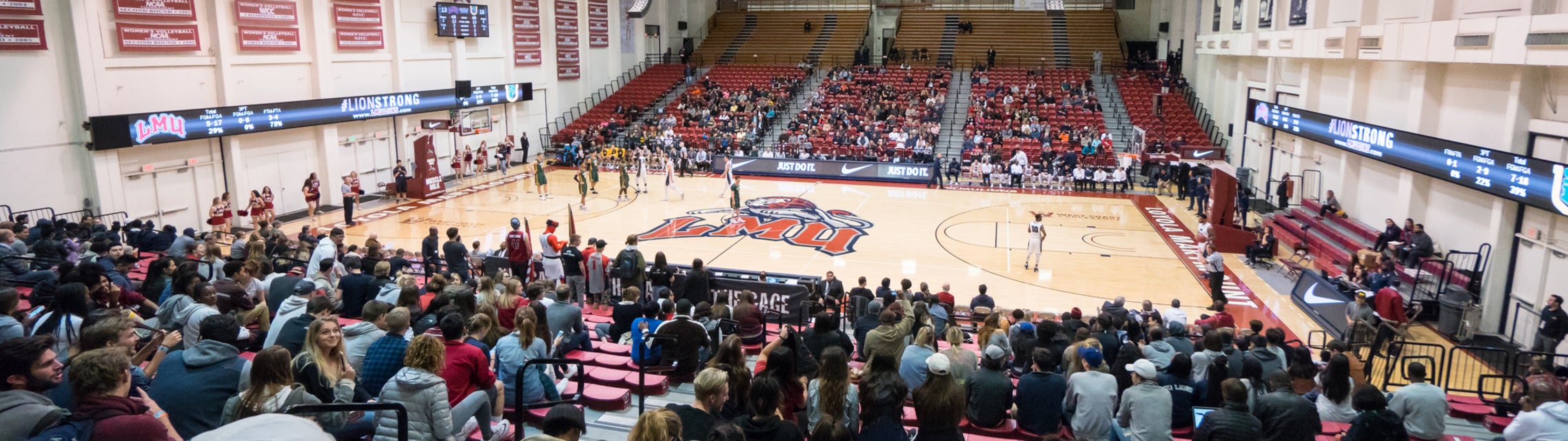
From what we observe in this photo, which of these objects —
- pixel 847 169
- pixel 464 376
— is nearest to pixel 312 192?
pixel 847 169

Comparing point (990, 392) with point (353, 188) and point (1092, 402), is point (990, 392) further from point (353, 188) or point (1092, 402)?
point (353, 188)

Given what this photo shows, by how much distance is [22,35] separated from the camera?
19328mm

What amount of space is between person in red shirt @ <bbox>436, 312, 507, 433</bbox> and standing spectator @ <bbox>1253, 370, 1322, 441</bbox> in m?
5.34

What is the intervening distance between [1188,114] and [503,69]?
2655 cm

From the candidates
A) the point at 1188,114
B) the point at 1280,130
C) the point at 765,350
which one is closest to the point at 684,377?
the point at 765,350

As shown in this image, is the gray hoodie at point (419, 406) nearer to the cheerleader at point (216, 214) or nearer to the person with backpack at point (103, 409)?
the person with backpack at point (103, 409)

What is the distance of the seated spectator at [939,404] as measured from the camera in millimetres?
6105

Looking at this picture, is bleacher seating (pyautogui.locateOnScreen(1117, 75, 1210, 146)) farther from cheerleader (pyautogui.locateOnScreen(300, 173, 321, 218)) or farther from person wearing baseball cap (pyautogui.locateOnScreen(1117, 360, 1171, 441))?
person wearing baseball cap (pyautogui.locateOnScreen(1117, 360, 1171, 441))

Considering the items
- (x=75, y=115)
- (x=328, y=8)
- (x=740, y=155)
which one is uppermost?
(x=328, y=8)

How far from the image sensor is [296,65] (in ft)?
87.6

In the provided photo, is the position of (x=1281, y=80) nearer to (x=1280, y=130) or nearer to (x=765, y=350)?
(x=1280, y=130)

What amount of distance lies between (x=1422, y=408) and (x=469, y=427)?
7.24 metres

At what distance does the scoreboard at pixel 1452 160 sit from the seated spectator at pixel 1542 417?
26.8 feet

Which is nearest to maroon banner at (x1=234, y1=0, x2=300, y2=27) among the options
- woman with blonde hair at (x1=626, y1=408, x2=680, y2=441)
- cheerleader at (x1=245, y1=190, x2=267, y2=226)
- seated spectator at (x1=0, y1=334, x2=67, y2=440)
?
cheerleader at (x1=245, y1=190, x2=267, y2=226)
